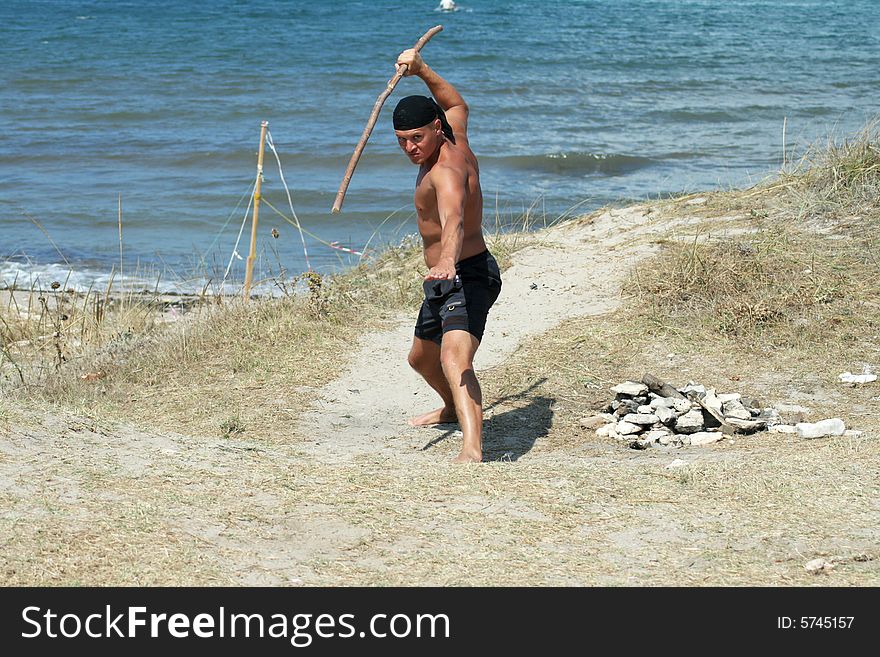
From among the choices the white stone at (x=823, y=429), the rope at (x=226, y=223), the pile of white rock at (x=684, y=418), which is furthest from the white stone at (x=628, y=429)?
the rope at (x=226, y=223)

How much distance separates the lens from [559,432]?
19.2ft

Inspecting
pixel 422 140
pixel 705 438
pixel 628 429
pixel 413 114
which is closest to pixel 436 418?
pixel 628 429

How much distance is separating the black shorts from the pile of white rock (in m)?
1.08

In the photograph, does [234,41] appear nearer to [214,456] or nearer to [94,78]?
[94,78]

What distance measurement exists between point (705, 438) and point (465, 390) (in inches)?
53.4

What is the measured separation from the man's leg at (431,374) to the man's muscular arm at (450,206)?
754mm

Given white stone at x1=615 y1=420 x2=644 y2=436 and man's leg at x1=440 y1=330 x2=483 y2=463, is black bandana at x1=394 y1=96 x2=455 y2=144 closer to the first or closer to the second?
man's leg at x1=440 y1=330 x2=483 y2=463

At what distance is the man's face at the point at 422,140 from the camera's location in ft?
15.9

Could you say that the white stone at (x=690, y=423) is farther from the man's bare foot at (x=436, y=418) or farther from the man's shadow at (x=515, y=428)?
the man's bare foot at (x=436, y=418)

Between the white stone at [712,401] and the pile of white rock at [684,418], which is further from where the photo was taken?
the white stone at [712,401]

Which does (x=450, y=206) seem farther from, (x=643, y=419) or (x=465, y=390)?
(x=643, y=419)

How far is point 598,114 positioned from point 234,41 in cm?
1285

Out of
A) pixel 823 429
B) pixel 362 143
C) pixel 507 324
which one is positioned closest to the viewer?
pixel 362 143

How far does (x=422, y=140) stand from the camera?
16.0 ft
